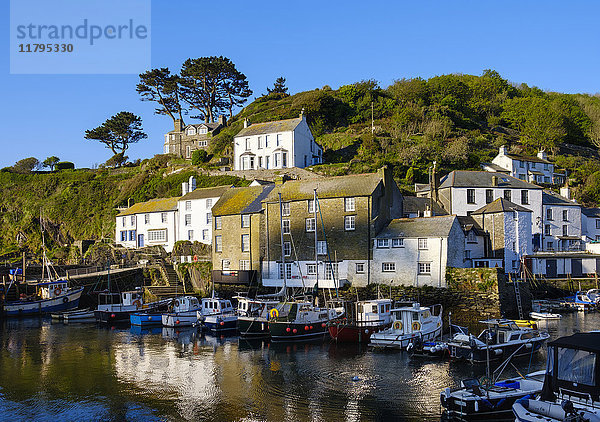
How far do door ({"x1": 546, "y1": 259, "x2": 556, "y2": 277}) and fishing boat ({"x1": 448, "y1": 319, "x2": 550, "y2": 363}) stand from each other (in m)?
24.1

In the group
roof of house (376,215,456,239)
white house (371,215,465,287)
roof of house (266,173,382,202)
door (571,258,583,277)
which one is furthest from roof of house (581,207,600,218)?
roof of house (266,173,382,202)

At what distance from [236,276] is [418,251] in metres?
16.1

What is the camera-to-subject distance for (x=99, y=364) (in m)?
27.0

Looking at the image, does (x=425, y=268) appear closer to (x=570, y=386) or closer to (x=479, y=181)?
(x=479, y=181)

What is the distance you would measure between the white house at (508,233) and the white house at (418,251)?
742 cm

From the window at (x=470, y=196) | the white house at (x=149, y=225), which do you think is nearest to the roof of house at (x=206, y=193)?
the white house at (x=149, y=225)

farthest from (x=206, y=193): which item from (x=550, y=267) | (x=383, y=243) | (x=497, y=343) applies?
(x=497, y=343)

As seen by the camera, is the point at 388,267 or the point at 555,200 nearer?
the point at 388,267

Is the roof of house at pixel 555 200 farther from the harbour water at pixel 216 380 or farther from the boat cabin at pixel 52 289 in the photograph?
the boat cabin at pixel 52 289

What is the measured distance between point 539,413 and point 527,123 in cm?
Result: 7963

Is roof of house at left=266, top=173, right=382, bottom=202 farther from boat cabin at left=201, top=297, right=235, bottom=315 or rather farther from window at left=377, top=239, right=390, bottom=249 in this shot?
boat cabin at left=201, top=297, right=235, bottom=315

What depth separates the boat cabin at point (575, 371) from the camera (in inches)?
571

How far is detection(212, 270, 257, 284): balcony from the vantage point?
46.0 m

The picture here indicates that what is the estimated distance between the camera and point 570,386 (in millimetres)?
14953
